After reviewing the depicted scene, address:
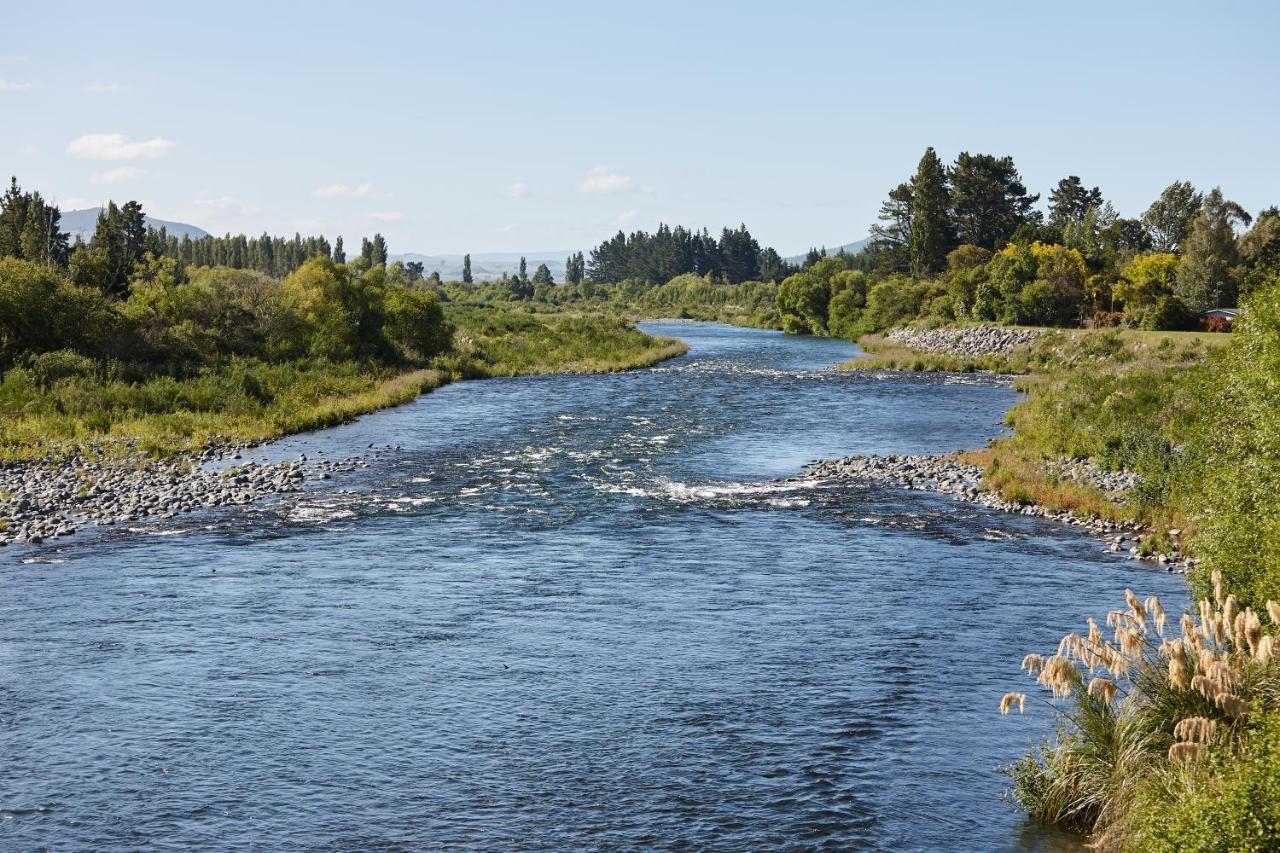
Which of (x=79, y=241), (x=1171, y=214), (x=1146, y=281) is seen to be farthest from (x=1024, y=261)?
(x=79, y=241)

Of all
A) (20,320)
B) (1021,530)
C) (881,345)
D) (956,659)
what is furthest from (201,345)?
(881,345)

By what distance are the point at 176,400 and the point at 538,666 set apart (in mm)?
40001

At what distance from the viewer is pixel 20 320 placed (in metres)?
58.1

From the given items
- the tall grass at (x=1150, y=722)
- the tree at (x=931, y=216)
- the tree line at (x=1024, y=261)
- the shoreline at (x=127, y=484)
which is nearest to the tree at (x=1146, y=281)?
the tree line at (x=1024, y=261)

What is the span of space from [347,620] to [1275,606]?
19803mm

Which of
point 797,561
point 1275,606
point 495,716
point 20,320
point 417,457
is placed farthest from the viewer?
point 20,320

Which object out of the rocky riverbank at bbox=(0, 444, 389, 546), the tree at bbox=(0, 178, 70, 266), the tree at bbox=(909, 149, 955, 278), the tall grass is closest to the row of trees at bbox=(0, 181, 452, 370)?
the tree at bbox=(0, 178, 70, 266)

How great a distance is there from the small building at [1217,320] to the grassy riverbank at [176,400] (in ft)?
207

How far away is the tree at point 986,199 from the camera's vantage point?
510ft

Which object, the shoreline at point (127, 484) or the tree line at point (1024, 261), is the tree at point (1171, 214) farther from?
the shoreline at point (127, 484)

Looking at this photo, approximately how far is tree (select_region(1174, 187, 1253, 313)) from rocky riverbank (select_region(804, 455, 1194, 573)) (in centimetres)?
6804

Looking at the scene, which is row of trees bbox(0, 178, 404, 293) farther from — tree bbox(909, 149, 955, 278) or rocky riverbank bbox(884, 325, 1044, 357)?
tree bbox(909, 149, 955, 278)

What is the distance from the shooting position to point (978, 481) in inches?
1677

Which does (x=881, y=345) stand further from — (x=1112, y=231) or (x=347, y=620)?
(x=347, y=620)
